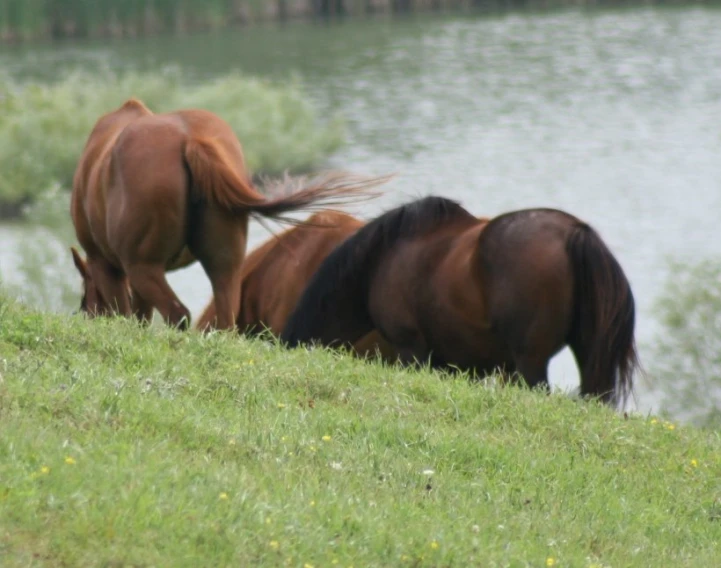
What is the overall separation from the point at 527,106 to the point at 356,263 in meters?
28.3

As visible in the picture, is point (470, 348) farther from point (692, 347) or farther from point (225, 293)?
point (692, 347)

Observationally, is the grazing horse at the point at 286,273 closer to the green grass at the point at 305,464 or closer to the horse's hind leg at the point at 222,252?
the horse's hind leg at the point at 222,252

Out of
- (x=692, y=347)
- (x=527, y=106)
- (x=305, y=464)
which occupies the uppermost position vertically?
(x=305, y=464)

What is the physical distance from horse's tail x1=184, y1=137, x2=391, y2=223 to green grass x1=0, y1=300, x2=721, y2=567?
150 centimetres

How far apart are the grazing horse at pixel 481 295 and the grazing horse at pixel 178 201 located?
548 mm

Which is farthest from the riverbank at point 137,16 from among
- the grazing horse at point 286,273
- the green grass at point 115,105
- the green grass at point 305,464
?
the green grass at point 305,464

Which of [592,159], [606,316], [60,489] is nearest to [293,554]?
[60,489]

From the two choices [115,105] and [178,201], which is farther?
[115,105]

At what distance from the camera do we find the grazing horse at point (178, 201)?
8078 millimetres

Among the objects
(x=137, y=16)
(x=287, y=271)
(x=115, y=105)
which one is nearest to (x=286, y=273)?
(x=287, y=271)

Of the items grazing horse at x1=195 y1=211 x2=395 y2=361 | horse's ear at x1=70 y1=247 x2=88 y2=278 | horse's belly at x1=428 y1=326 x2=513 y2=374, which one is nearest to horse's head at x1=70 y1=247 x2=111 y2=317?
horse's ear at x1=70 y1=247 x2=88 y2=278

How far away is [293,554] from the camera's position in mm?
3770

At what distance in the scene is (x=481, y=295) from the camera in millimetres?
8273

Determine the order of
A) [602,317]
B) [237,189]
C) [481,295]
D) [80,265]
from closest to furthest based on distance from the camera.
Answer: [602,317] → [237,189] → [481,295] → [80,265]
